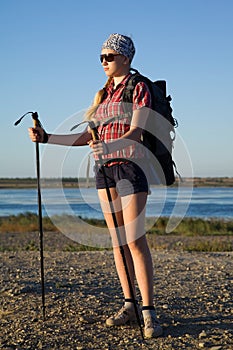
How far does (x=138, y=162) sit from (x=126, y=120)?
312 mm

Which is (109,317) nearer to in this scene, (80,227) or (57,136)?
(57,136)

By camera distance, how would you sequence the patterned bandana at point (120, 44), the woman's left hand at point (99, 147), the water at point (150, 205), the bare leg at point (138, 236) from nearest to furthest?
the woman's left hand at point (99, 147), the bare leg at point (138, 236), the patterned bandana at point (120, 44), the water at point (150, 205)

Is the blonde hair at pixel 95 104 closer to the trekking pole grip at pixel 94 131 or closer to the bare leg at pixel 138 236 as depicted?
the trekking pole grip at pixel 94 131

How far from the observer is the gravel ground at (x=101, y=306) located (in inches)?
167

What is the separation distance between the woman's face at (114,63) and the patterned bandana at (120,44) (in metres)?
0.03

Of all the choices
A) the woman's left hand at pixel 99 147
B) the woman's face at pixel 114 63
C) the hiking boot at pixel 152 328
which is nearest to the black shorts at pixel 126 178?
the woman's left hand at pixel 99 147

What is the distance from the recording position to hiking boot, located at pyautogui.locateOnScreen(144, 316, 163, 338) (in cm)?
423

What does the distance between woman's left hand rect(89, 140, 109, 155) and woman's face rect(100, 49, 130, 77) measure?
1.91 ft

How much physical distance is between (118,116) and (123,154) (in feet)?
0.91

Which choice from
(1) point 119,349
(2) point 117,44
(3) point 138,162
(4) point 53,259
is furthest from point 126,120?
(4) point 53,259

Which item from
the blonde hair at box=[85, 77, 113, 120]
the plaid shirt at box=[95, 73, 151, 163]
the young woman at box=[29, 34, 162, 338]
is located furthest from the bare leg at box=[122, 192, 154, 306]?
the blonde hair at box=[85, 77, 113, 120]

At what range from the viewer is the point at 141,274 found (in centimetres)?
420

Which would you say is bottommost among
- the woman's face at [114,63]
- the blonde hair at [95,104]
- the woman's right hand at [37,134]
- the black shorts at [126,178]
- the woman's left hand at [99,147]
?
the black shorts at [126,178]

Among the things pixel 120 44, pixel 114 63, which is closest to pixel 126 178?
pixel 114 63
